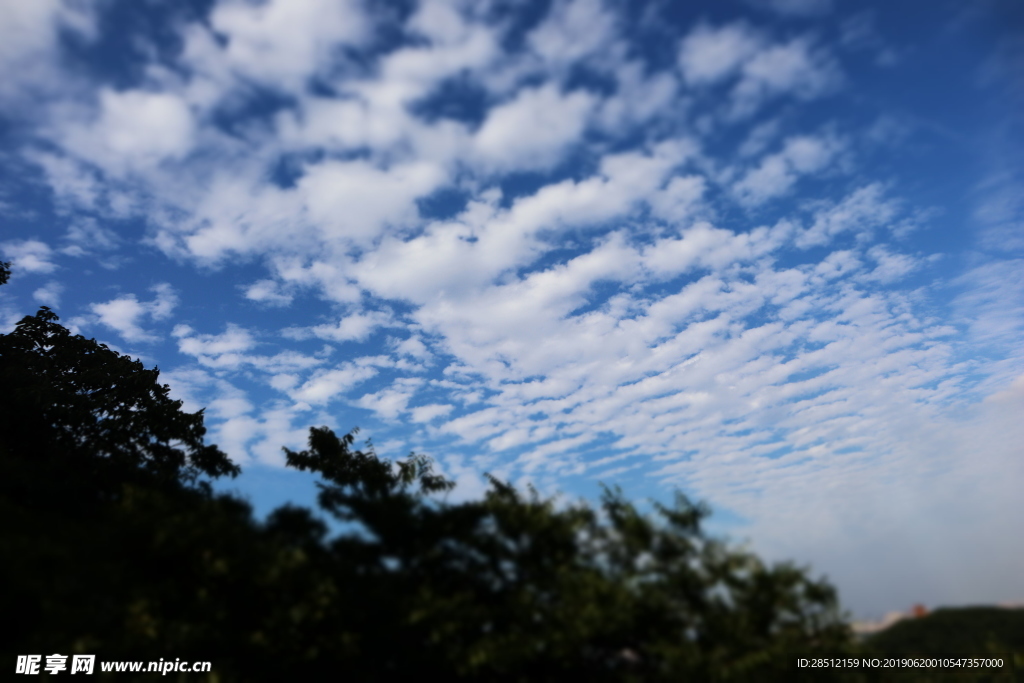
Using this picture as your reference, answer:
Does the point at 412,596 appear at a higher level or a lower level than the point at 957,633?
higher

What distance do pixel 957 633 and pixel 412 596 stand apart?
585 inches

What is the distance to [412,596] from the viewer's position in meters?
14.9

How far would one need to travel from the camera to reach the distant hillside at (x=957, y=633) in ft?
49.7

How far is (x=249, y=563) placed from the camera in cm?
1442

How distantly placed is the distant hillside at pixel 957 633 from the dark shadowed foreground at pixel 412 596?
243 centimetres

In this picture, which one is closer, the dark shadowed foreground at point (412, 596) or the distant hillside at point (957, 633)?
the dark shadowed foreground at point (412, 596)

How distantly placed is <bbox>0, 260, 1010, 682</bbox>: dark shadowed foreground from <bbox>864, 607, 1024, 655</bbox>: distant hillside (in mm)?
2430

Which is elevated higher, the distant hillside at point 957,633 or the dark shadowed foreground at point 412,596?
the dark shadowed foreground at point 412,596

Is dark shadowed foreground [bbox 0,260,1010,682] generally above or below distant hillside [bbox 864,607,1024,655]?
above

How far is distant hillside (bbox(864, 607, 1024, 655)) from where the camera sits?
Result: 49.7 ft

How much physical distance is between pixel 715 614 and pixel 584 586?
3.35m

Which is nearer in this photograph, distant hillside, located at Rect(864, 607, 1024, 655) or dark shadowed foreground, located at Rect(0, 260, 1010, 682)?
dark shadowed foreground, located at Rect(0, 260, 1010, 682)

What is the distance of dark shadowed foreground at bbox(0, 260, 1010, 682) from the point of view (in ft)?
43.6

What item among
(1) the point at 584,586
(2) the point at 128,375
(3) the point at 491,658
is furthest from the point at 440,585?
(2) the point at 128,375
